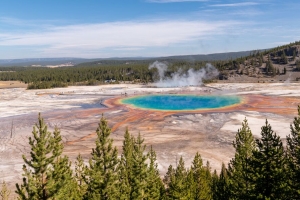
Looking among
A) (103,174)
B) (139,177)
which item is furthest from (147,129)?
(103,174)

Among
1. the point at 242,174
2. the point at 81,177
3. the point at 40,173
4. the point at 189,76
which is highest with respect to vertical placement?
the point at 189,76

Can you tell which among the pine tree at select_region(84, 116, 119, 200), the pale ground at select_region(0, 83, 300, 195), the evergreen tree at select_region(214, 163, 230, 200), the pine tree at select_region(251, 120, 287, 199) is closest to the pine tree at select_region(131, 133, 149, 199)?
the pine tree at select_region(84, 116, 119, 200)

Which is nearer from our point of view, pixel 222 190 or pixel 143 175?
pixel 143 175

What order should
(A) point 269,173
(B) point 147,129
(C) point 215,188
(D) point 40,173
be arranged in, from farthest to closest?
1. (B) point 147,129
2. (C) point 215,188
3. (D) point 40,173
4. (A) point 269,173

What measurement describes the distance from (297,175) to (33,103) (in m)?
87.4

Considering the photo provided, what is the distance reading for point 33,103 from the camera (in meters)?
91.5

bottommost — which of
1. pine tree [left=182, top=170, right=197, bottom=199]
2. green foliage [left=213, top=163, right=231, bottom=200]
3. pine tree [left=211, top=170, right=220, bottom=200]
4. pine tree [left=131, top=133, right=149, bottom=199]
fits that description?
pine tree [left=211, top=170, right=220, bottom=200]

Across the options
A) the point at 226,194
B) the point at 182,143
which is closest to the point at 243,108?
the point at 182,143

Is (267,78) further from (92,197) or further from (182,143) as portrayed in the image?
(92,197)

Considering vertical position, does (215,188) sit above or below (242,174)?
below

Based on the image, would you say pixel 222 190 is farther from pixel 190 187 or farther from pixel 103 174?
pixel 103 174

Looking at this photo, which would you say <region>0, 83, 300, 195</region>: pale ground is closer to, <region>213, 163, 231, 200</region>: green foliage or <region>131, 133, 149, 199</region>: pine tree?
<region>213, 163, 231, 200</region>: green foliage

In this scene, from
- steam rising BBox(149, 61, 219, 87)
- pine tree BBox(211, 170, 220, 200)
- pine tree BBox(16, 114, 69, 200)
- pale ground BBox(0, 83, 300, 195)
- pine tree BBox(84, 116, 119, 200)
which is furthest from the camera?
steam rising BBox(149, 61, 219, 87)

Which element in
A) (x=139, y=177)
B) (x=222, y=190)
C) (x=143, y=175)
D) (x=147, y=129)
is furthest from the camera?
(x=147, y=129)
